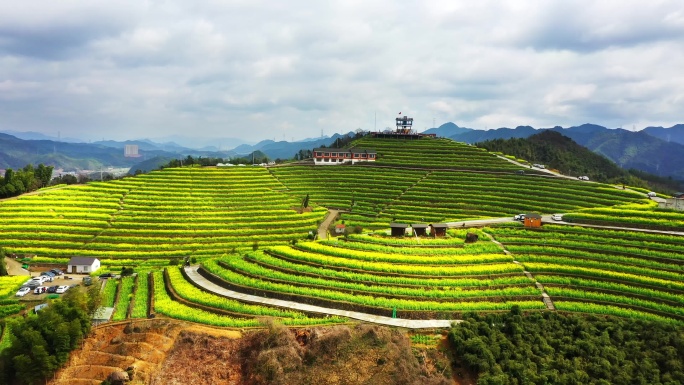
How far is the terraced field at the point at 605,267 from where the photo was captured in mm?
30797

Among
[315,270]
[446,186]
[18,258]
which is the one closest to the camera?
[315,270]

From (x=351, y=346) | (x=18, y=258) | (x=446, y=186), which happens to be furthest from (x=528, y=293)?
Answer: (x=18, y=258)

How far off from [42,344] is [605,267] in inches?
1773

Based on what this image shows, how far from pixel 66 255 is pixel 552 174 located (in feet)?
270

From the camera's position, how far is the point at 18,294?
3862 cm

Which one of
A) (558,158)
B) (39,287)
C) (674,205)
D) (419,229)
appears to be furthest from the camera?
(558,158)

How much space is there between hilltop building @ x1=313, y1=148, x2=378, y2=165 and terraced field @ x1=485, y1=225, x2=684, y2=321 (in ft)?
159

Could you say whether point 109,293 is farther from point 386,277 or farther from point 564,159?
point 564,159

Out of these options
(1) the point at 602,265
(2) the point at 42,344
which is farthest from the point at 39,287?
(1) the point at 602,265

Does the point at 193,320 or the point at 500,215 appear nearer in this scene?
the point at 193,320

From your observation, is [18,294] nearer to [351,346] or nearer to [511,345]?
[351,346]

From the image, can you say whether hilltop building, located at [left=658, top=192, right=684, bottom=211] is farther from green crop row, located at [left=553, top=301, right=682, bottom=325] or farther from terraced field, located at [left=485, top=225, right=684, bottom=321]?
green crop row, located at [left=553, top=301, right=682, bottom=325]

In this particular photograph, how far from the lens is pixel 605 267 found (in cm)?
3550

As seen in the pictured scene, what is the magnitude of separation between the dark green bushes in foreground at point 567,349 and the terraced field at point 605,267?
2745mm
